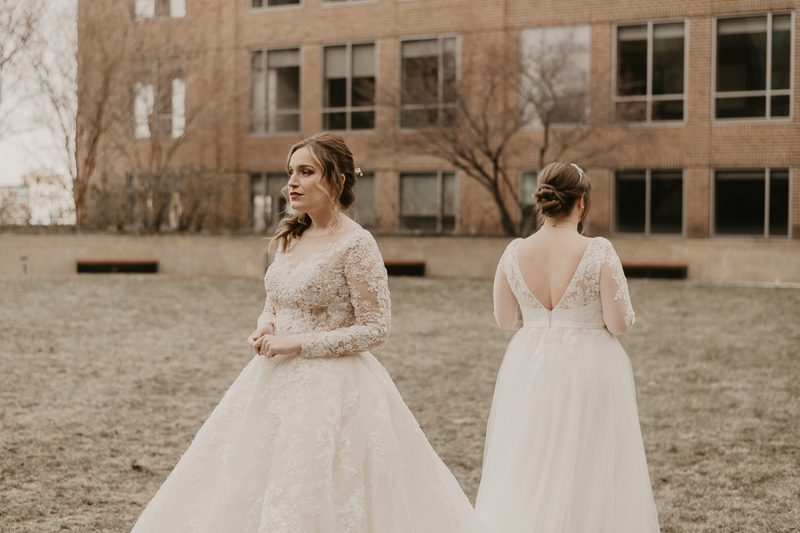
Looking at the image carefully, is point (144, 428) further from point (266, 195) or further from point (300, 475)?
point (266, 195)

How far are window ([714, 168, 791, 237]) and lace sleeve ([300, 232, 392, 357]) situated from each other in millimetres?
22218

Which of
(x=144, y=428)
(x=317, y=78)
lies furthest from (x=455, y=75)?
(x=144, y=428)

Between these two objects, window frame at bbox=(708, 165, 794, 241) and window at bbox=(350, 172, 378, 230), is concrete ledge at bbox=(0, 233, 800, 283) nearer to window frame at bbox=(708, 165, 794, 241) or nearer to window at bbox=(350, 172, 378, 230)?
window frame at bbox=(708, 165, 794, 241)

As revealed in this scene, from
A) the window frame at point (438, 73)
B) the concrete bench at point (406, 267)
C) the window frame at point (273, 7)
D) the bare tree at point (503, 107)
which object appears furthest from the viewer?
the window frame at point (273, 7)

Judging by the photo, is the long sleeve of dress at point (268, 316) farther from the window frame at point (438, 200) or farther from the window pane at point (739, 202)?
the window pane at point (739, 202)

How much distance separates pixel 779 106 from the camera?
23.0 m

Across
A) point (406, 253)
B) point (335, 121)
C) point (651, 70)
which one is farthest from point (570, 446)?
point (335, 121)

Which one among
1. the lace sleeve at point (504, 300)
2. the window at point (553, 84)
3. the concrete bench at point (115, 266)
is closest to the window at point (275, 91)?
the concrete bench at point (115, 266)

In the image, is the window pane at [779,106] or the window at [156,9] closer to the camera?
the window pane at [779,106]

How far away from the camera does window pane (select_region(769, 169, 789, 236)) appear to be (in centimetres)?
2284

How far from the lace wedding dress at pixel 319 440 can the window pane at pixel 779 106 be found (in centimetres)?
2280

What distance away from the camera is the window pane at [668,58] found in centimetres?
2383

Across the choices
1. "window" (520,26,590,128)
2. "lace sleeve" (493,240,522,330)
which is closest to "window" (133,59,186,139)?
"window" (520,26,590,128)

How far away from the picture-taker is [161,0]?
25.8m
